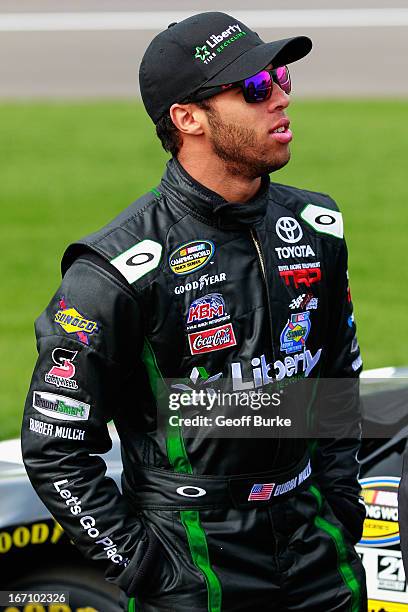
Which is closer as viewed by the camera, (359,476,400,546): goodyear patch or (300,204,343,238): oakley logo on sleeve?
(300,204,343,238): oakley logo on sleeve

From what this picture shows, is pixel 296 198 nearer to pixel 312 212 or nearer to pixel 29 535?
pixel 312 212

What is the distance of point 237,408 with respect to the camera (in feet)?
9.62

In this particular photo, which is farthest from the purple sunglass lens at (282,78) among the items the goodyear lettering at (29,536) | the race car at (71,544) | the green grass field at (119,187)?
the green grass field at (119,187)

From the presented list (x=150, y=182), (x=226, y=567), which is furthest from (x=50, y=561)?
(x=150, y=182)

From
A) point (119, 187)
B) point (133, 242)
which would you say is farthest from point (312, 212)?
point (119, 187)

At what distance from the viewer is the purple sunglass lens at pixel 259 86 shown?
2930 mm

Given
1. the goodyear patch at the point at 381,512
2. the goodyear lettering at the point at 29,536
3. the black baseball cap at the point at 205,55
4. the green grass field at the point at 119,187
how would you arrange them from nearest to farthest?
1. the black baseball cap at the point at 205,55
2. the goodyear patch at the point at 381,512
3. the goodyear lettering at the point at 29,536
4. the green grass field at the point at 119,187

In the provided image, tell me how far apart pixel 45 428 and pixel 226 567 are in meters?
0.52

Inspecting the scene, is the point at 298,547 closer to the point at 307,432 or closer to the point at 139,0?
the point at 307,432

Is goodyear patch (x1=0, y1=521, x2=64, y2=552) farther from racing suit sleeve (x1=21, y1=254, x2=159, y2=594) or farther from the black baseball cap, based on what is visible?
the black baseball cap

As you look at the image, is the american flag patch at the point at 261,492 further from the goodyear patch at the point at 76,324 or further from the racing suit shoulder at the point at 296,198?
the racing suit shoulder at the point at 296,198

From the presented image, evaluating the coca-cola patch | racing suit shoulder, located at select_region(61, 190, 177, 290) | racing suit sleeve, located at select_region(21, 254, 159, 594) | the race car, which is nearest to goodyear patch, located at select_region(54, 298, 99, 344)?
racing suit sleeve, located at select_region(21, 254, 159, 594)

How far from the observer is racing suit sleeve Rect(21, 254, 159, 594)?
9.32ft

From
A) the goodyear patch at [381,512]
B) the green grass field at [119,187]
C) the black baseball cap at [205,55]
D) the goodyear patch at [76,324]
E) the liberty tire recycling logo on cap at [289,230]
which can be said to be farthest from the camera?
the green grass field at [119,187]
